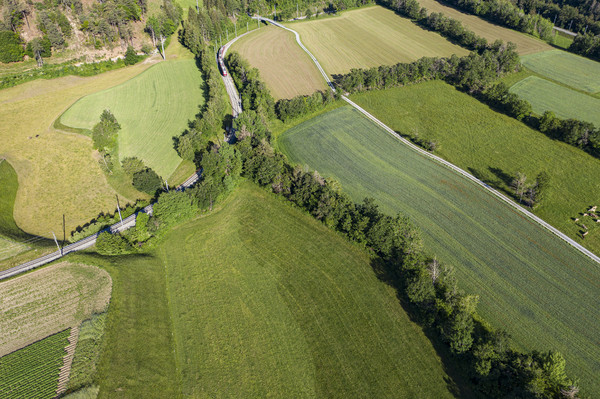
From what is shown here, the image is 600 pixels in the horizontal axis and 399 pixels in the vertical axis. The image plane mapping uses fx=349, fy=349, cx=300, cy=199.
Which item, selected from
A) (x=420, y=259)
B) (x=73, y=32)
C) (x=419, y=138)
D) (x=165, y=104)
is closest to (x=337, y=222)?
(x=420, y=259)

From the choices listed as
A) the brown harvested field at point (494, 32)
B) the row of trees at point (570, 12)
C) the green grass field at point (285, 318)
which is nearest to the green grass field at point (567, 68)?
the brown harvested field at point (494, 32)

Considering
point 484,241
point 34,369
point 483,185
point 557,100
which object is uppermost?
point 557,100

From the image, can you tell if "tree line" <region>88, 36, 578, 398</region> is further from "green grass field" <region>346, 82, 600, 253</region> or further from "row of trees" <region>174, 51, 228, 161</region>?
"green grass field" <region>346, 82, 600, 253</region>

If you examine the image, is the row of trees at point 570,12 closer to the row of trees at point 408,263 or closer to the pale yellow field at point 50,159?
the row of trees at point 408,263

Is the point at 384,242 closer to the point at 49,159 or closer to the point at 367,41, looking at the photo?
the point at 49,159

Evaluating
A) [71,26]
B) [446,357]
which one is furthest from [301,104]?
[71,26]


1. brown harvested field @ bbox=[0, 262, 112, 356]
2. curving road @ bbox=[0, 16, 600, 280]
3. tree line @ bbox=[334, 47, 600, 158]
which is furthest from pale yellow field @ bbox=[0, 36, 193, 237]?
tree line @ bbox=[334, 47, 600, 158]
